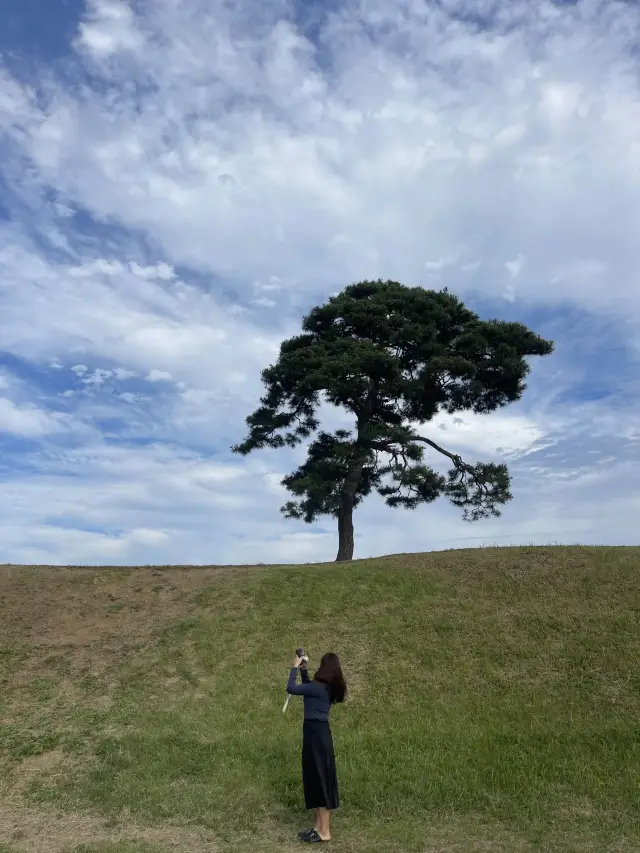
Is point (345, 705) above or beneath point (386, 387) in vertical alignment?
beneath

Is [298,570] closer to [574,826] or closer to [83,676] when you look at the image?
[83,676]

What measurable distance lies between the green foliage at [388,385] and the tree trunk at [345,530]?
0.60 ft

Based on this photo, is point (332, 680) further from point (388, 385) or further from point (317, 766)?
point (388, 385)

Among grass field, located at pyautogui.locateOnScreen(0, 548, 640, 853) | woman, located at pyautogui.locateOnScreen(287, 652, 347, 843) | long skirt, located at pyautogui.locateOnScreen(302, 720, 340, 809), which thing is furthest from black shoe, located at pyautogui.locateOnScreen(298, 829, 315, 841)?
long skirt, located at pyautogui.locateOnScreen(302, 720, 340, 809)

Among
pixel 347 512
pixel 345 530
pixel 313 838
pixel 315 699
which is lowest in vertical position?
pixel 313 838

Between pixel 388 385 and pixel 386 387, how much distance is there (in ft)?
0.48

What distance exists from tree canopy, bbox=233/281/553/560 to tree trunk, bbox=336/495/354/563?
0.15 ft

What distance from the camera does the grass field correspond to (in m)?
10.9

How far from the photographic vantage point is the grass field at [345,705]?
10.9 meters

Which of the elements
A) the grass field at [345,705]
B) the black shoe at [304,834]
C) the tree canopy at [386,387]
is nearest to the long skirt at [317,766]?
the black shoe at [304,834]

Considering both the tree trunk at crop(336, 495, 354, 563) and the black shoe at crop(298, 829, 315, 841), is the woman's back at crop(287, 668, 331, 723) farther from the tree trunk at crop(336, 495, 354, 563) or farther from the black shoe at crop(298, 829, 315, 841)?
the tree trunk at crop(336, 495, 354, 563)

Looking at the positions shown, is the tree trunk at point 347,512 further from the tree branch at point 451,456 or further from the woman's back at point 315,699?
the woman's back at point 315,699

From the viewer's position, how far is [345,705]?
15.4m

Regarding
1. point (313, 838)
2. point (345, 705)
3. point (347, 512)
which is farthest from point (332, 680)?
point (347, 512)
